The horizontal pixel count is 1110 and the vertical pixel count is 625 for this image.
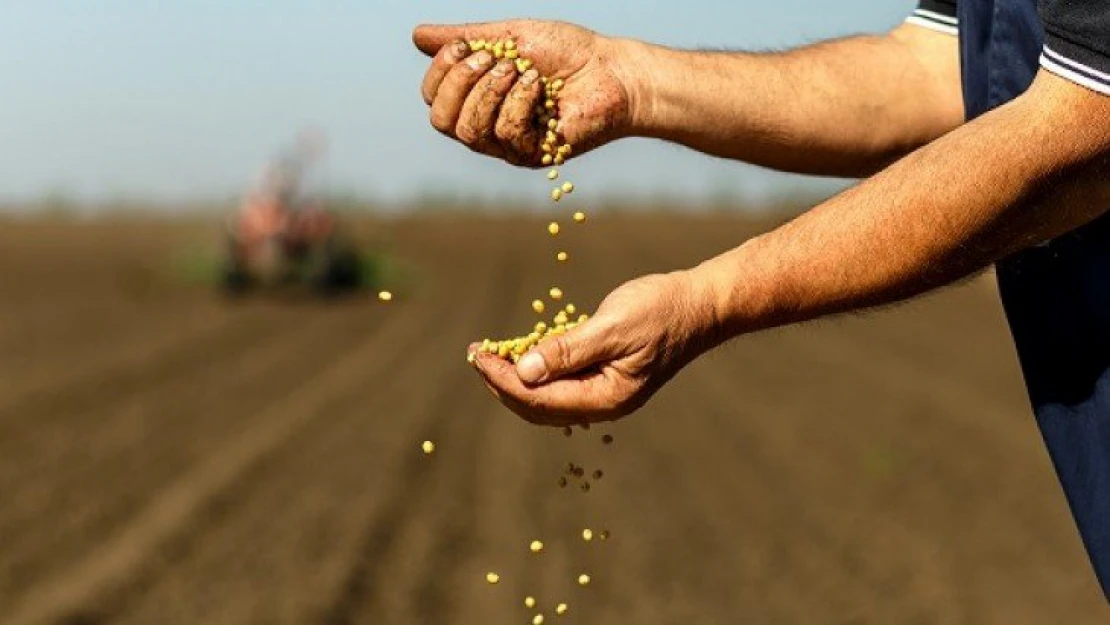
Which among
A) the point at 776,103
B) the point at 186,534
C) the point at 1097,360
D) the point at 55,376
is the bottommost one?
the point at 55,376

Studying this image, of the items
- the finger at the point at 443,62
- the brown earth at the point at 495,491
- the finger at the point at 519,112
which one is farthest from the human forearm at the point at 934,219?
the brown earth at the point at 495,491

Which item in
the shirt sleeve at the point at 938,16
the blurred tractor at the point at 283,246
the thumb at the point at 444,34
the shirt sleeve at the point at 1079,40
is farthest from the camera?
the blurred tractor at the point at 283,246

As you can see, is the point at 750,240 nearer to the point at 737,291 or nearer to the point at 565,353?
the point at 737,291

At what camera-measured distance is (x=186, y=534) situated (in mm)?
7797

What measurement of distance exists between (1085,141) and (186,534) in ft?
19.8

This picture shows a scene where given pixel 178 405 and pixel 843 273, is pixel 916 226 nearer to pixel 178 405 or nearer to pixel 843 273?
pixel 843 273

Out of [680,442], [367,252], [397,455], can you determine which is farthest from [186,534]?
[367,252]

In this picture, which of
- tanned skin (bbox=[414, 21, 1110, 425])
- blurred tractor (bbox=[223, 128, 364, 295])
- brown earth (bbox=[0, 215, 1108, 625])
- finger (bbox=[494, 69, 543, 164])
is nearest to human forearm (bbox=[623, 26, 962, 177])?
tanned skin (bbox=[414, 21, 1110, 425])

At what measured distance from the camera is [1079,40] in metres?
2.30

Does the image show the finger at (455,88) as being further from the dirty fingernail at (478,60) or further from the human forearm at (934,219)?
Result: the human forearm at (934,219)

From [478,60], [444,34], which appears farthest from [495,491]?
[478,60]

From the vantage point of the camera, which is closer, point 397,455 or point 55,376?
point 397,455

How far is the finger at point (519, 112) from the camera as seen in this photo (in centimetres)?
287

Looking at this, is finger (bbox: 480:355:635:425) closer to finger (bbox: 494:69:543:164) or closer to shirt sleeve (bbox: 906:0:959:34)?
finger (bbox: 494:69:543:164)
